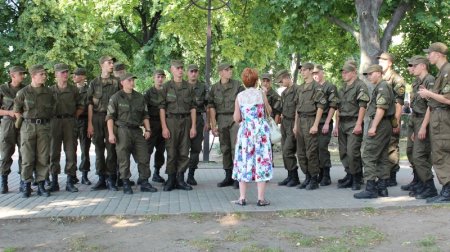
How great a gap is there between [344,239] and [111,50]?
24.9 metres

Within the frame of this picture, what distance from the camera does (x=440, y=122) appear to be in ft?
23.6

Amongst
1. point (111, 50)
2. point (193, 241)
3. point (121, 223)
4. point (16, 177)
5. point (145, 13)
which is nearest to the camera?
point (193, 241)

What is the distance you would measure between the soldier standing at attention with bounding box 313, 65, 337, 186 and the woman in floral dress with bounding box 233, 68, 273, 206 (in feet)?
5.56

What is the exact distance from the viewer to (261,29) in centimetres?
1728

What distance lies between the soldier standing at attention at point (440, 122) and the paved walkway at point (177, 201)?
1.46ft

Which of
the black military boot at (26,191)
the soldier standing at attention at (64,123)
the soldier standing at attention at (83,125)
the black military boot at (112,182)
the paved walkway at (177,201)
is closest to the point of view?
the paved walkway at (177,201)

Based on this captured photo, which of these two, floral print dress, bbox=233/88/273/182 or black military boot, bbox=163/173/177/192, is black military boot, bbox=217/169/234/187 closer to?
black military boot, bbox=163/173/177/192

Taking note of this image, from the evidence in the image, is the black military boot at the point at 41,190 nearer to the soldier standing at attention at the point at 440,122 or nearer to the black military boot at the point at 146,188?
the black military boot at the point at 146,188

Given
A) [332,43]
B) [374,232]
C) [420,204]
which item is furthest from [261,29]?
[374,232]

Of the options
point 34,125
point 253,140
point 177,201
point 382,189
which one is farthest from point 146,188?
point 382,189

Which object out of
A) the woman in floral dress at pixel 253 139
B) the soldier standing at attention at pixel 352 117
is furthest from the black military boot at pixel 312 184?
the woman in floral dress at pixel 253 139

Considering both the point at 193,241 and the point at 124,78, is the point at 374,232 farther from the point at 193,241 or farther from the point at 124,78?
the point at 124,78

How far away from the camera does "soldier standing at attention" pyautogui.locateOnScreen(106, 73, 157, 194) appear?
823 cm

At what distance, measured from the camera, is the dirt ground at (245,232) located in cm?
532
